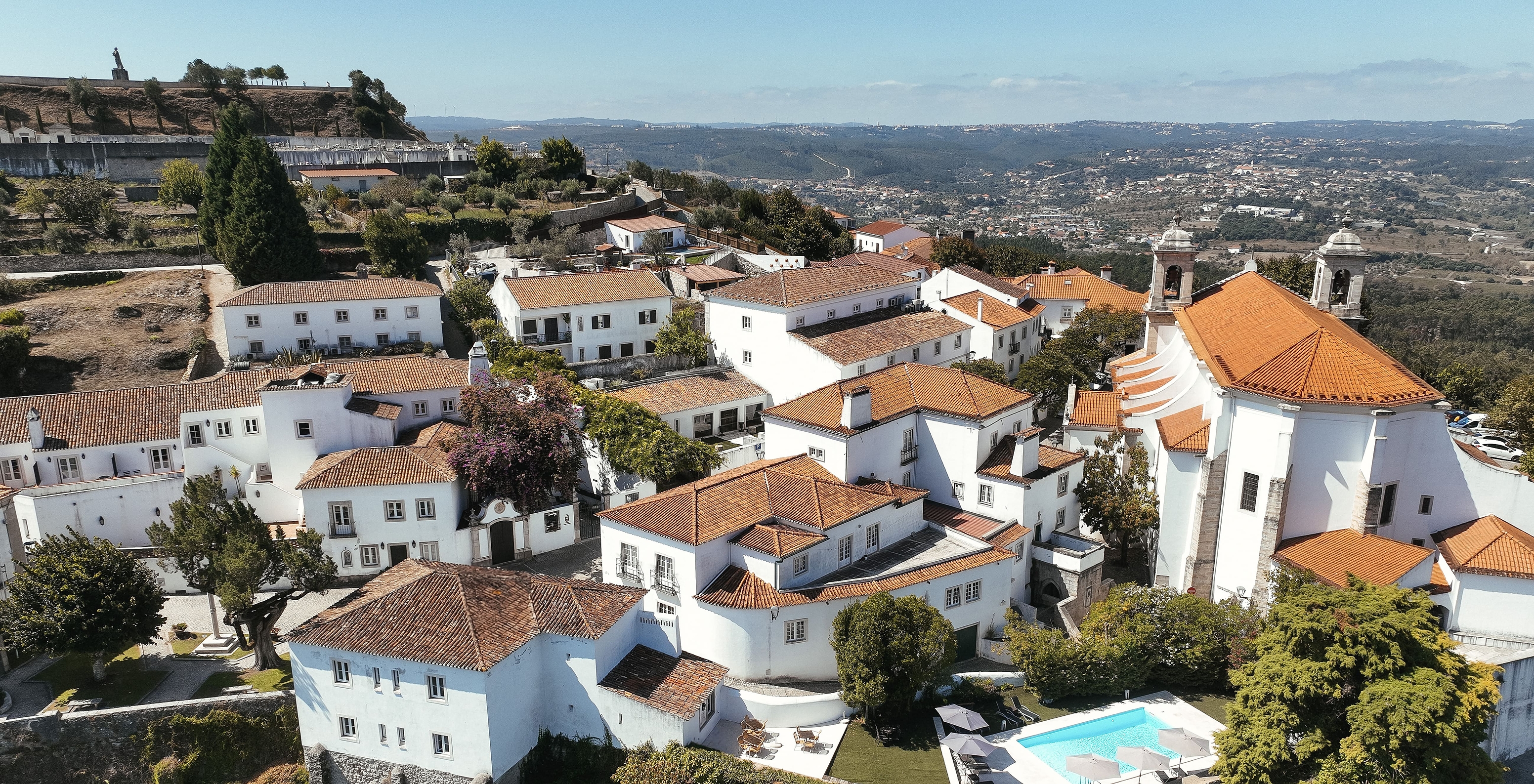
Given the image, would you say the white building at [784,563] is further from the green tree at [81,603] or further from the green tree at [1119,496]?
the green tree at [81,603]

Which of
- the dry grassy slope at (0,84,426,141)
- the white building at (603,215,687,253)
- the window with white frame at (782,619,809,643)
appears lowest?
the window with white frame at (782,619,809,643)

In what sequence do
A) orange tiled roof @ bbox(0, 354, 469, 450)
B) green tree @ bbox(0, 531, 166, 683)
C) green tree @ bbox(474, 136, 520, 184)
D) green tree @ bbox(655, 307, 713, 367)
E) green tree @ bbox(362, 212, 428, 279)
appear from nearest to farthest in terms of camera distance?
1. green tree @ bbox(0, 531, 166, 683)
2. orange tiled roof @ bbox(0, 354, 469, 450)
3. green tree @ bbox(655, 307, 713, 367)
4. green tree @ bbox(362, 212, 428, 279)
5. green tree @ bbox(474, 136, 520, 184)

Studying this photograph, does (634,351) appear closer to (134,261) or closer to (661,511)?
(661,511)

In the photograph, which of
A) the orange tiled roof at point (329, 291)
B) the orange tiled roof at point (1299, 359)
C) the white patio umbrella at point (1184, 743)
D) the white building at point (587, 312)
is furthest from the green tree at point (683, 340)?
the white patio umbrella at point (1184, 743)

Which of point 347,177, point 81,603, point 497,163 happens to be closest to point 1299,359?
point 81,603

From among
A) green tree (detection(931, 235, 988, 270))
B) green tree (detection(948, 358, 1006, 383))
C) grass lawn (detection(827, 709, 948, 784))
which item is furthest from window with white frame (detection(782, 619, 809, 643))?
green tree (detection(931, 235, 988, 270))

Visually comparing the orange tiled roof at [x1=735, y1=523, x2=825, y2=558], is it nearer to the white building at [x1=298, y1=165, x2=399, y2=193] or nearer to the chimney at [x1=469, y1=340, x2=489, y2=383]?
the chimney at [x1=469, y1=340, x2=489, y2=383]

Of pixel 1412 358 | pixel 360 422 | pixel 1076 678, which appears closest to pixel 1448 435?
pixel 1076 678
